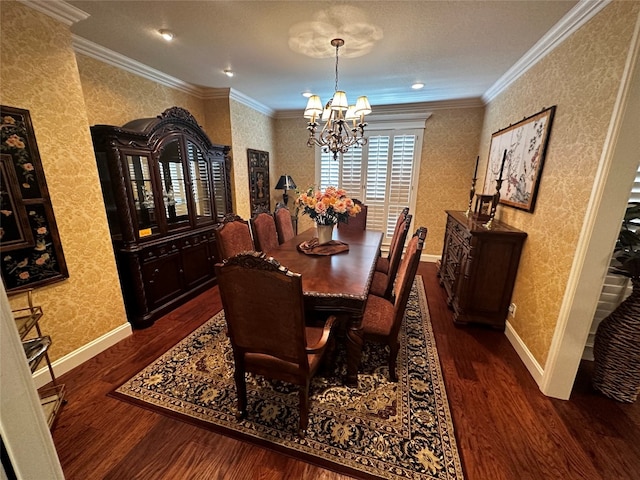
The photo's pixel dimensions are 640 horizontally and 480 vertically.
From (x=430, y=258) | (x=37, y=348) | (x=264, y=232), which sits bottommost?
(x=430, y=258)

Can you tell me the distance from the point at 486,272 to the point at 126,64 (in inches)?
161

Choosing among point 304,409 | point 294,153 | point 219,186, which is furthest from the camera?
point 294,153

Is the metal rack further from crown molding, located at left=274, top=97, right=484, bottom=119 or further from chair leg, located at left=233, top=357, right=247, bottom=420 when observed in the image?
crown molding, located at left=274, top=97, right=484, bottom=119

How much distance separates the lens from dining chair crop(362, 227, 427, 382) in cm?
165

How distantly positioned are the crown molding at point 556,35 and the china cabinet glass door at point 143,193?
11.7 ft

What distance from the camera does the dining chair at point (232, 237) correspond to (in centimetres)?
213

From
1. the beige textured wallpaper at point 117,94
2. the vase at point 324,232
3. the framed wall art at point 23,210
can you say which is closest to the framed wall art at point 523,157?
the vase at point 324,232

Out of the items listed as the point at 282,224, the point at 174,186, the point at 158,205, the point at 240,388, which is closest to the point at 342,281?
the point at 240,388

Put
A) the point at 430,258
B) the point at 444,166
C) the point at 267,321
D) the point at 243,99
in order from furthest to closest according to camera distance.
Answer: the point at 430,258
the point at 444,166
the point at 243,99
the point at 267,321

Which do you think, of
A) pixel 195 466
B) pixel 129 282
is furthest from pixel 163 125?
pixel 195 466

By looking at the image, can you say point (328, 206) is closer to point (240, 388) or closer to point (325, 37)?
point (325, 37)

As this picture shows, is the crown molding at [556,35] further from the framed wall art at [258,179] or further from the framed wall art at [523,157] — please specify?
the framed wall art at [258,179]

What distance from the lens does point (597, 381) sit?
183 cm

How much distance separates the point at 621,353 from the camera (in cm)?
170
